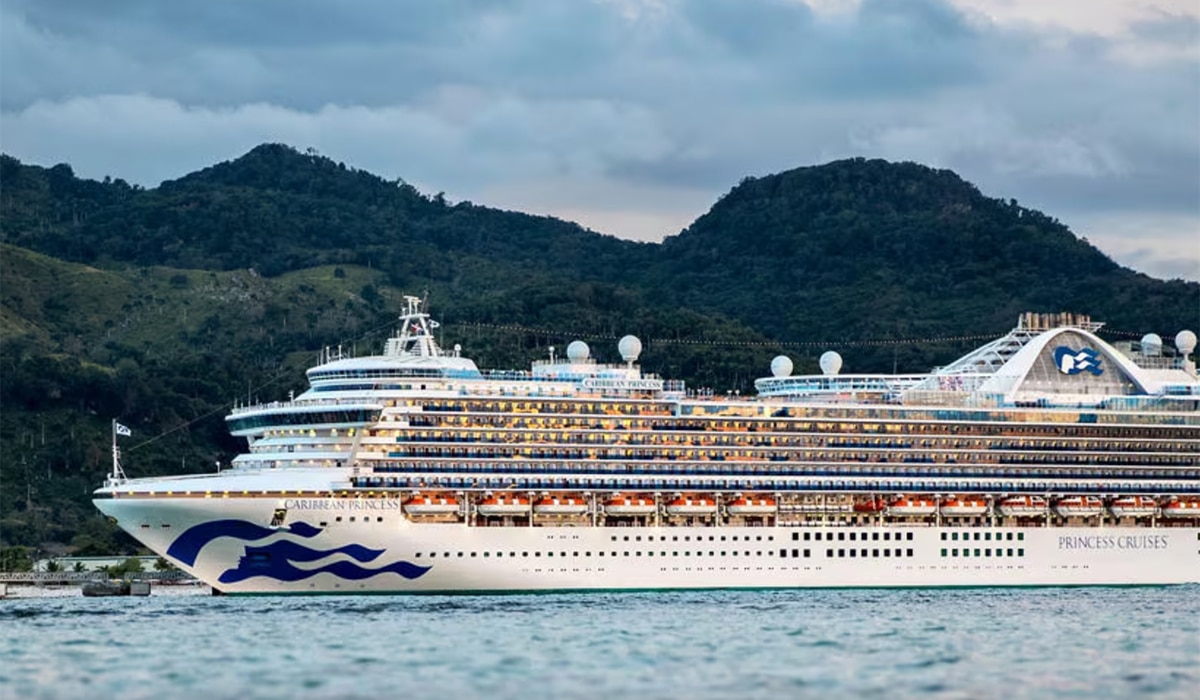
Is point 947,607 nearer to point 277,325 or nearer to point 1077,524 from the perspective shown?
point 1077,524

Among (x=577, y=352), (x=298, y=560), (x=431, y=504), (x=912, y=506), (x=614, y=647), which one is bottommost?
(x=614, y=647)

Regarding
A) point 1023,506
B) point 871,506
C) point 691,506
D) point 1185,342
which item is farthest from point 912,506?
point 1185,342

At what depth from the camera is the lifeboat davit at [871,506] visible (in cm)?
9269

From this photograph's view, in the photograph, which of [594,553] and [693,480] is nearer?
[594,553]

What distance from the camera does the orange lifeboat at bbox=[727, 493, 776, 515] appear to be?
9006 cm

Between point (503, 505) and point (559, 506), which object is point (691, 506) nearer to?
point (559, 506)

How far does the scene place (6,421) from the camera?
14712cm

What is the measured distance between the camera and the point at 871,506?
93000 mm

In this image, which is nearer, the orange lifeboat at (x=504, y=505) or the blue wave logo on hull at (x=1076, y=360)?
the orange lifeboat at (x=504, y=505)

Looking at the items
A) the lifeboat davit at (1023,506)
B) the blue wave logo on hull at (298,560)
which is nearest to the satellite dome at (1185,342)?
the lifeboat davit at (1023,506)

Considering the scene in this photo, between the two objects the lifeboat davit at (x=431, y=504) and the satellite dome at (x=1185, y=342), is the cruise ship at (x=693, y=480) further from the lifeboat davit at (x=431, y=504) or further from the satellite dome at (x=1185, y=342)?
the satellite dome at (x=1185, y=342)

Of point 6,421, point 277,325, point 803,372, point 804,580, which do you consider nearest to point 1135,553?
point 804,580

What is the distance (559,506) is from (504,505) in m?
2.44

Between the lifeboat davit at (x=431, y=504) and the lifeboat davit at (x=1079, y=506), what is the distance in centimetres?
2784
